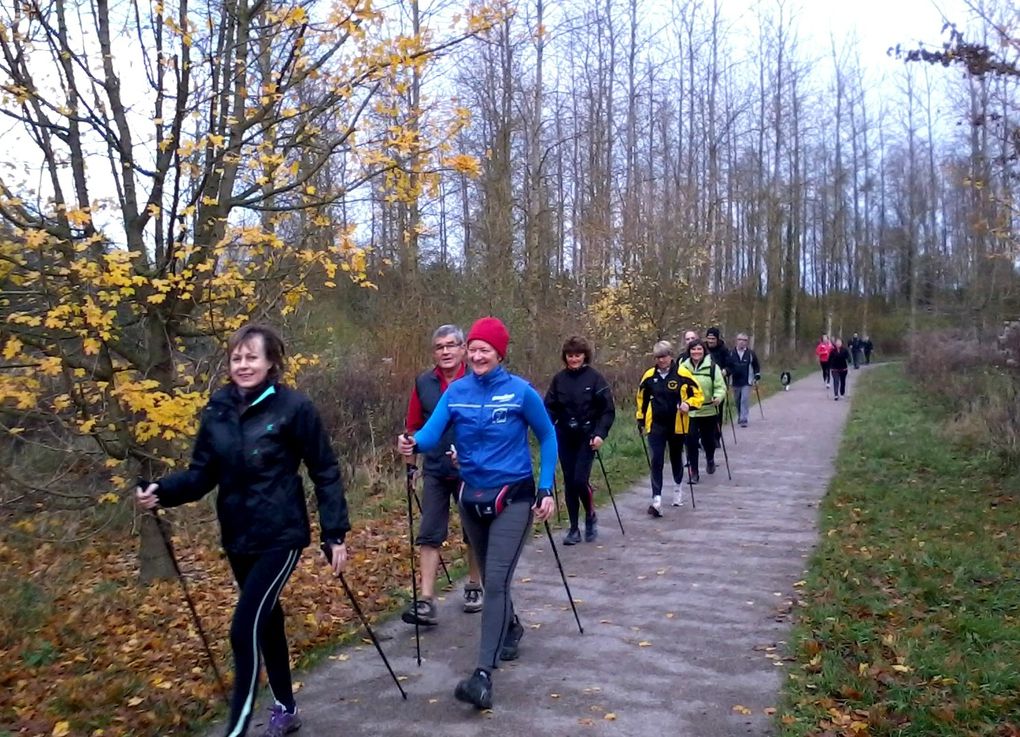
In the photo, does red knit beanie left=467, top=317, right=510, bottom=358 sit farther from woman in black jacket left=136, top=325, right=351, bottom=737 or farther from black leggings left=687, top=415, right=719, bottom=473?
black leggings left=687, top=415, right=719, bottom=473

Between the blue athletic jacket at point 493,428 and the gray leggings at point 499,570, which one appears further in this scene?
the blue athletic jacket at point 493,428

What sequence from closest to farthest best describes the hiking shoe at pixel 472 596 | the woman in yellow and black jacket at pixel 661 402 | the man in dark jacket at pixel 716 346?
the hiking shoe at pixel 472 596 → the woman in yellow and black jacket at pixel 661 402 → the man in dark jacket at pixel 716 346

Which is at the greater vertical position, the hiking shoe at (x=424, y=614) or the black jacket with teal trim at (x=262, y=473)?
the black jacket with teal trim at (x=262, y=473)

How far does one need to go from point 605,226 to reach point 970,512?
53.7 feet

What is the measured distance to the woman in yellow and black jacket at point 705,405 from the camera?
1255 centimetres

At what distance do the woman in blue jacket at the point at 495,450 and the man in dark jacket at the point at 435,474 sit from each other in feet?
3.81

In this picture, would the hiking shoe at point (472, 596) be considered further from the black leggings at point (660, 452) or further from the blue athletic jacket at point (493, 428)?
the black leggings at point (660, 452)

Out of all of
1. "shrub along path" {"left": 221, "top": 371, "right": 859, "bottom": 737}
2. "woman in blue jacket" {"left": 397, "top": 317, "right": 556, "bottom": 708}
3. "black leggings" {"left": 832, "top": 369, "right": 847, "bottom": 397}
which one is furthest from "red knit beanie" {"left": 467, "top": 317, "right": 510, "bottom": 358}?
"black leggings" {"left": 832, "top": 369, "right": 847, "bottom": 397}

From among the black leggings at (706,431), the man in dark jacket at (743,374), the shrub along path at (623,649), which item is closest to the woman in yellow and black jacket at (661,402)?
the shrub along path at (623,649)

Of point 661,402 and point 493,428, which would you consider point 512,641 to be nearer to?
point 493,428

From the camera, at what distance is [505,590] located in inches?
208

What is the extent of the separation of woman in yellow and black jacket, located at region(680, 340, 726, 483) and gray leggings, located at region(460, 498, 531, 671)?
7.20m

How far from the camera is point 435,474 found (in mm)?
6918

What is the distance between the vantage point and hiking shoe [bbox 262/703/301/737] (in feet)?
15.5
